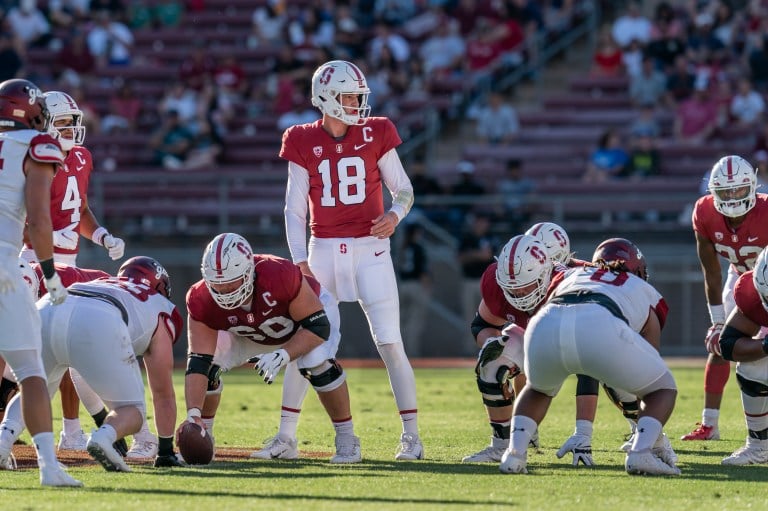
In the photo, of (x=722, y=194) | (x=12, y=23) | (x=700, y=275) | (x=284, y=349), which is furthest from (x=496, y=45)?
(x=284, y=349)

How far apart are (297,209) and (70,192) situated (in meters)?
1.53

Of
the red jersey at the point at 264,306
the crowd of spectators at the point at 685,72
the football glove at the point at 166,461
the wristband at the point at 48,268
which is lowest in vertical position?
the football glove at the point at 166,461

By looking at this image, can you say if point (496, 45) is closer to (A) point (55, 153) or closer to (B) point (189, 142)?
(B) point (189, 142)

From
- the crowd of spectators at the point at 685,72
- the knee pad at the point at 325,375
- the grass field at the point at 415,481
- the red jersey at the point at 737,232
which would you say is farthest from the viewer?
the crowd of spectators at the point at 685,72

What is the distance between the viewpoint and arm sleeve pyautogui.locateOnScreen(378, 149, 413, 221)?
8758 mm

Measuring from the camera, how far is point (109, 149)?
20562 millimetres

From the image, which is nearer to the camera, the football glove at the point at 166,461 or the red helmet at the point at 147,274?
the football glove at the point at 166,461

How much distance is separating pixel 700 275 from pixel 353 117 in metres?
9.68

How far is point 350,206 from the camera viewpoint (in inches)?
338

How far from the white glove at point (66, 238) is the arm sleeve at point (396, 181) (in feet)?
6.83

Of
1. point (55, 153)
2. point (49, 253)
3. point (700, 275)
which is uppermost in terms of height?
point (55, 153)

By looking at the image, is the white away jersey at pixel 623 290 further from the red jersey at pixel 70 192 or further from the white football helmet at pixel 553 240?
the red jersey at pixel 70 192

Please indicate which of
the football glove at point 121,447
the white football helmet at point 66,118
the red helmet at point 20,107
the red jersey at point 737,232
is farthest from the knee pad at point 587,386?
the white football helmet at point 66,118

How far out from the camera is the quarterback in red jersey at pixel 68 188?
8859 millimetres
